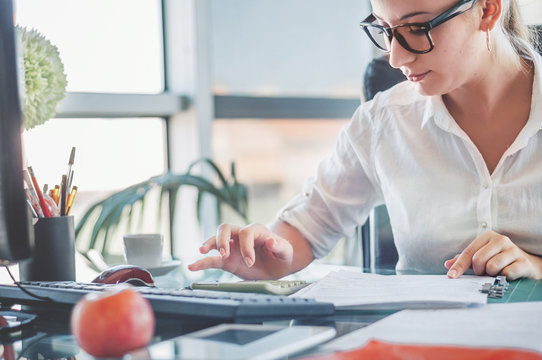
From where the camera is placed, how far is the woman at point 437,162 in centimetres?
114

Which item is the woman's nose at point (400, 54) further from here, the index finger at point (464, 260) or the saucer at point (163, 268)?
the saucer at point (163, 268)

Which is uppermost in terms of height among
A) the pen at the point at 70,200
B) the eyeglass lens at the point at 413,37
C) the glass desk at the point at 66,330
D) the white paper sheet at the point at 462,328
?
the eyeglass lens at the point at 413,37

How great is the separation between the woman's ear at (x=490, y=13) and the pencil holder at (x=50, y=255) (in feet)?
2.62

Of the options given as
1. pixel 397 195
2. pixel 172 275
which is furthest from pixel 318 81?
pixel 172 275

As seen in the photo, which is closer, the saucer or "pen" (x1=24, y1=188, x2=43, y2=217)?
"pen" (x1=24, y1=188, x2=43, y2=217)

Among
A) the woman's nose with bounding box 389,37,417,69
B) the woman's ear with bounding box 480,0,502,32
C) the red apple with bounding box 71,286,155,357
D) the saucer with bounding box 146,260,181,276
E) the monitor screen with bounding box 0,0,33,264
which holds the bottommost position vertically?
the saucer with bounding box 146,260,181,276

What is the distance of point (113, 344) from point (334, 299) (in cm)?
33

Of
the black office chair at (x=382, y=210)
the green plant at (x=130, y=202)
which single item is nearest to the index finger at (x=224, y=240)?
the black office chair at (x=382, y=210)

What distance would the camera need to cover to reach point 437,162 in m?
1.32

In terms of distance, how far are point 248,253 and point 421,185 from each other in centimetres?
43

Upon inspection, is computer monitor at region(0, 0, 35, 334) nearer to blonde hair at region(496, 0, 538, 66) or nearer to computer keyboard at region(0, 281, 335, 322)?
computer keyboard at region(0, 281, 335, 322)

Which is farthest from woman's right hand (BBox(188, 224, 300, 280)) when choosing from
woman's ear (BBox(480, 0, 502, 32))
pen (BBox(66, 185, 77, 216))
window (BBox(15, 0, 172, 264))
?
window (BBox(15, 0, 172, 264))

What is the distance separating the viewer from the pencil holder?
971mm

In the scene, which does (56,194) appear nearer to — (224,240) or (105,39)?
(224,240)
